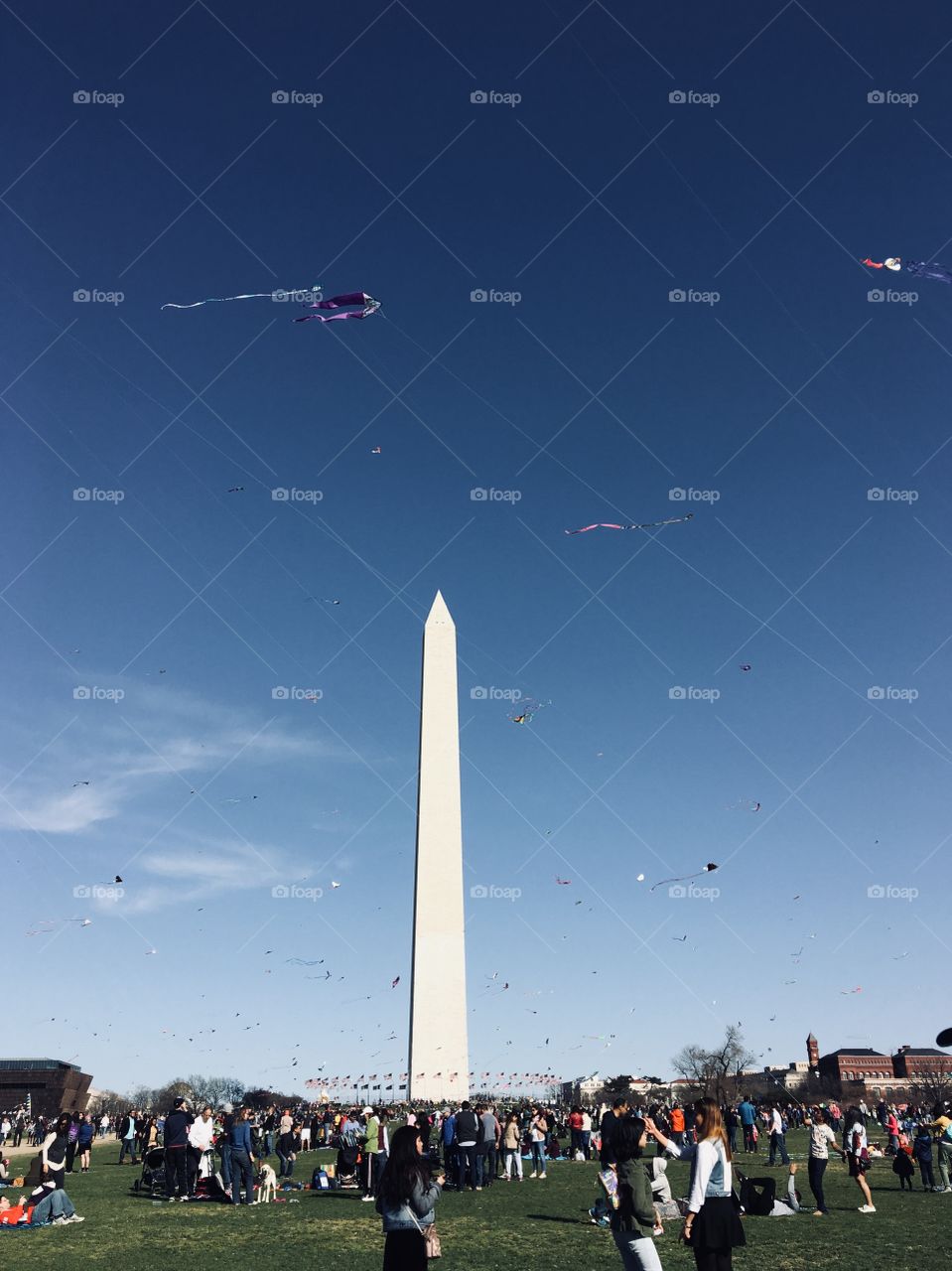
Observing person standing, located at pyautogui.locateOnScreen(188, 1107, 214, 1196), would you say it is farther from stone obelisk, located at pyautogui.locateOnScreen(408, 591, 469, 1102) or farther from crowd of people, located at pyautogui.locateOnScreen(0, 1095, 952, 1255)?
stone obelisk, located at pyautogui.locateOnScreen(408, 591, 469, 1102)

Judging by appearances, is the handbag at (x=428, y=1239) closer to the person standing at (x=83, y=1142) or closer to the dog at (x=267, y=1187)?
the dog at (x=267, y=1187)

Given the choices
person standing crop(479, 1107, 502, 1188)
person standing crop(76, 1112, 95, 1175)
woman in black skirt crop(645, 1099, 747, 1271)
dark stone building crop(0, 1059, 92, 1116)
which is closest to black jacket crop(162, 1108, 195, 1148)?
person standing crop(479, 1107, 502, 1188)

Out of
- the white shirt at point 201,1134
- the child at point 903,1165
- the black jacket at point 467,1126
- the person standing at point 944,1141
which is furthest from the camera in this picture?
the child at point 903,1165

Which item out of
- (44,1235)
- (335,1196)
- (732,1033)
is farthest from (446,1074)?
(732,1033)

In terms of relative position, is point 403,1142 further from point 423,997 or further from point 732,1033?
point 732,1033

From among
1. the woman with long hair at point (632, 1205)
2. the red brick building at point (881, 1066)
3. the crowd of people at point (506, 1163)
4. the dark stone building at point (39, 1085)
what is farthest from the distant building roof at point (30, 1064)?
the red brick building at point (881, 1066)

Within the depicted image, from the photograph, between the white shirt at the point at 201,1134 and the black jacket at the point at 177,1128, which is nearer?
the black jacket at the point at 177,1128
